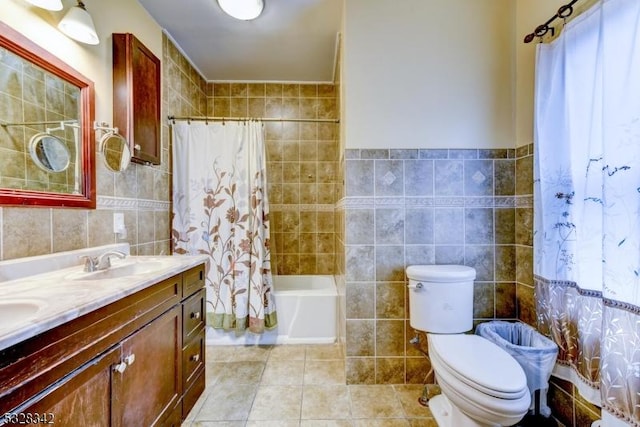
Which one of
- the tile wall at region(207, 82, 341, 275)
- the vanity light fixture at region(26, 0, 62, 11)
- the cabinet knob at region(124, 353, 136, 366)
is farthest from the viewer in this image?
the tile wall at region(207, 82, 341, 275)

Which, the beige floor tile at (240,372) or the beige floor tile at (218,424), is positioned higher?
the beige floor tile at (240,372)

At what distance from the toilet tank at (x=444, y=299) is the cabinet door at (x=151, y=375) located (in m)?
1.27

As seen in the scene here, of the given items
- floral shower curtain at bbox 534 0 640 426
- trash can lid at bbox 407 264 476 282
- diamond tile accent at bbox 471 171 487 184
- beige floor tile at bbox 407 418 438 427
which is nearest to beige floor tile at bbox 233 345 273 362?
beige floor tile at bbox 407 418 438 427

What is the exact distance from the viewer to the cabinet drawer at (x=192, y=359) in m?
1.35

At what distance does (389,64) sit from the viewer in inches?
71.0

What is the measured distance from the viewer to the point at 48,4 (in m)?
1.19

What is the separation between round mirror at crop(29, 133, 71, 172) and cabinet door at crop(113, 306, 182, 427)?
840mm

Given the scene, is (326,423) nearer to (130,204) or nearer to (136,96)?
(130,204)

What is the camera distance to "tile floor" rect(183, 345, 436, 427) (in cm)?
153

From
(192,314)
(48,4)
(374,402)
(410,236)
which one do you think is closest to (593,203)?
(410,236)

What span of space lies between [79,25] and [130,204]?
37.1 inches

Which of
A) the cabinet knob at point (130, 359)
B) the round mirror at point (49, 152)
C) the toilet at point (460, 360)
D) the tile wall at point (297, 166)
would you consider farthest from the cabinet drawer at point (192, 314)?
the tile wall at point (297, 166)

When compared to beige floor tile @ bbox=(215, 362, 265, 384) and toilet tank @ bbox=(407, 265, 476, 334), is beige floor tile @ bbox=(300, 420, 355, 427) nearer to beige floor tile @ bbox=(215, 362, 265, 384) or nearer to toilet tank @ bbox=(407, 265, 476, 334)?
beige floor tile @ bbox=(215, 362, 265, 384)

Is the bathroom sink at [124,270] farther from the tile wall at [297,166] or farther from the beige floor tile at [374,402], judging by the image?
the tile wall at [297,166]
